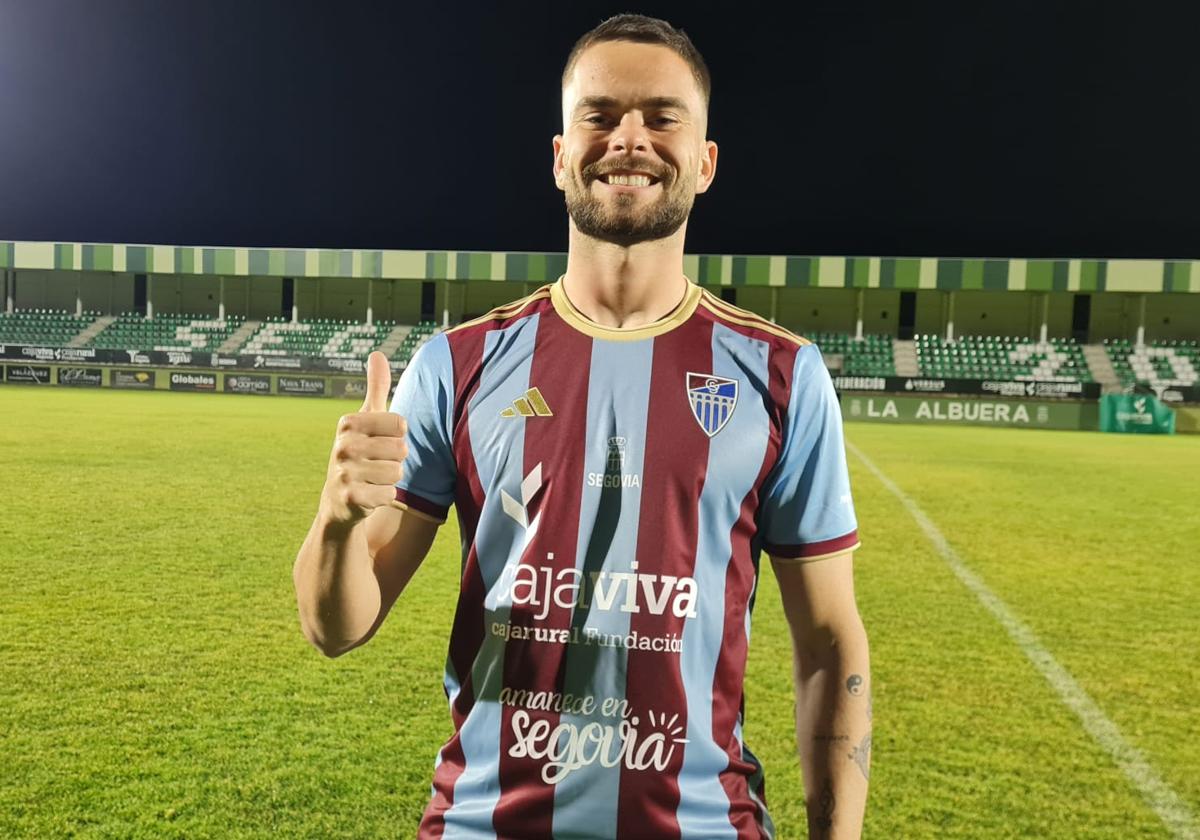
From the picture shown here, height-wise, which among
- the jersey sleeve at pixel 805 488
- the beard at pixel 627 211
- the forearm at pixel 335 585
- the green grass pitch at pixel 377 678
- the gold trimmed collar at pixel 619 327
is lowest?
the green grass pitch at pixel 377 678

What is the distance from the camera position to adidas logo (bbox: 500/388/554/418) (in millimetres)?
1842

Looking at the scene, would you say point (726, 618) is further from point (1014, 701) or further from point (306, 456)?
point (306, 456)

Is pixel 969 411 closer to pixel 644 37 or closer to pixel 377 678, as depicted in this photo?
pixel 377 678

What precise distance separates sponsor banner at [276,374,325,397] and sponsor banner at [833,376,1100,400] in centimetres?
1670

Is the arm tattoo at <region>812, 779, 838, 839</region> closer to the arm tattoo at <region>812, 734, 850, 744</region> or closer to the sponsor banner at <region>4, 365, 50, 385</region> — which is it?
the arm tattoo at <region>812, 734, 850, 744</region>

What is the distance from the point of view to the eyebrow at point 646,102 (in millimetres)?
1830

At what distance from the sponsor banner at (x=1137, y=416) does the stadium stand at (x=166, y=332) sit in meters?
35.4

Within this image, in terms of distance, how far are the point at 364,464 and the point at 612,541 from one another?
0.45 meters

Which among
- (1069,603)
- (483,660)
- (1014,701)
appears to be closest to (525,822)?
(483,660)

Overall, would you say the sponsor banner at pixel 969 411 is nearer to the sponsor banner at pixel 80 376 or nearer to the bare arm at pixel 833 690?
the sponsor banner at pixel 80 376

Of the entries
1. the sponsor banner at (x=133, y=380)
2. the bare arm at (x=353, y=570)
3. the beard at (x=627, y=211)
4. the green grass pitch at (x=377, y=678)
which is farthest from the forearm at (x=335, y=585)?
the sponsor banner at (x=133, y=380)

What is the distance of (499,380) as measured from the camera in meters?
1.89

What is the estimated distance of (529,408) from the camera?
1.85 meters

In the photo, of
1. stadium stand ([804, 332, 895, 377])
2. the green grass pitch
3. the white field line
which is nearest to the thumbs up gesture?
the green grass pitch
